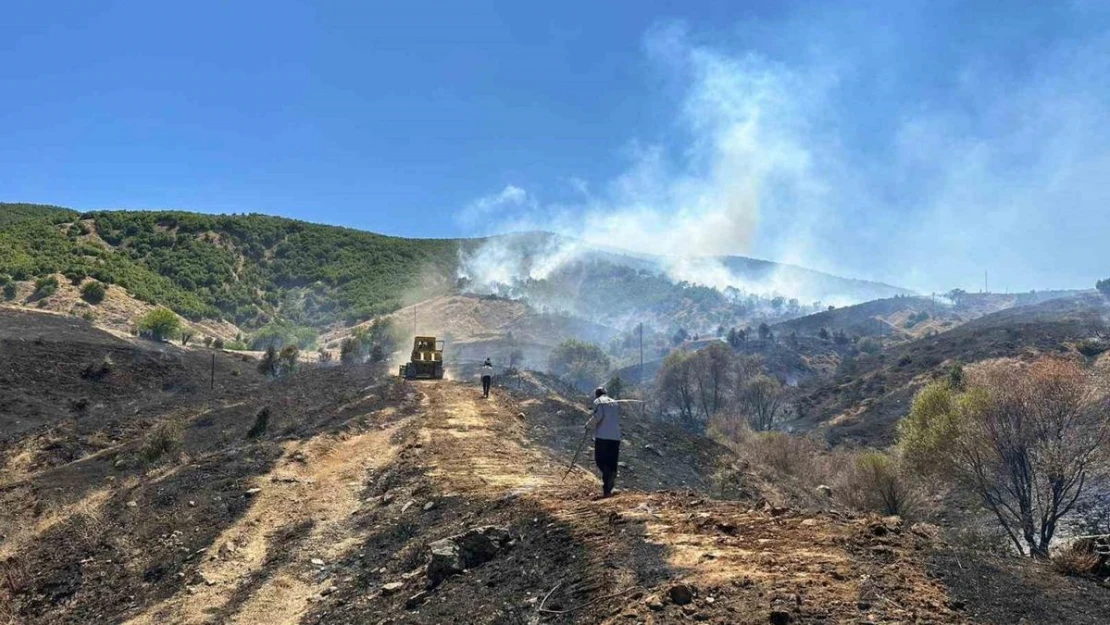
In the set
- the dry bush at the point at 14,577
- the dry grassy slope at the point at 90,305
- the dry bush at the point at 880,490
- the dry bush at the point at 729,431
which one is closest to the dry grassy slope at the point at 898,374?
the dry bush at the point at 729,431

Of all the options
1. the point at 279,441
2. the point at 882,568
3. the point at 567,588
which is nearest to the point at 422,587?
the point at 567,588

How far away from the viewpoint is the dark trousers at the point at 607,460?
1040cm

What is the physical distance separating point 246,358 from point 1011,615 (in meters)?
53.6

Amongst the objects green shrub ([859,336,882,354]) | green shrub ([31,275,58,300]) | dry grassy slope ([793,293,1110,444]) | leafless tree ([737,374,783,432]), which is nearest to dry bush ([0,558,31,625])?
→ green shrub ([31,275,58,300])

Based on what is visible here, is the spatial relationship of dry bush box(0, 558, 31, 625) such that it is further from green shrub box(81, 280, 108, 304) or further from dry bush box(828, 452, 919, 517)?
green shrub box(81, 280, 108, 304)

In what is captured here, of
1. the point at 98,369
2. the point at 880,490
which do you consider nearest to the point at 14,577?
the point at 880,490

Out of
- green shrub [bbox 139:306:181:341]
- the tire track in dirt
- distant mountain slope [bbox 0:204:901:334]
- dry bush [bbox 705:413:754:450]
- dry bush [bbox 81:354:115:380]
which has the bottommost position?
dry bush [bbox 705:413:754:450]

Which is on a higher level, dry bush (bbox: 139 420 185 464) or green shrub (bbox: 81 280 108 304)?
green shrub (bbox: 81 280 108 304)

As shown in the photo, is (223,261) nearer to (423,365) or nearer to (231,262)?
(231,262)

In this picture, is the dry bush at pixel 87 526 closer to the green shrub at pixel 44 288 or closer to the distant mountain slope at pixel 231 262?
the green shrub at pixel 44 288

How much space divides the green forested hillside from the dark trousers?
67.9m

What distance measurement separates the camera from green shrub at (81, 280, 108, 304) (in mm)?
60344

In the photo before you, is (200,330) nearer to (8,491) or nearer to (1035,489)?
(8,491)

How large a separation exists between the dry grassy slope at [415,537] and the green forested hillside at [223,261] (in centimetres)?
5695
